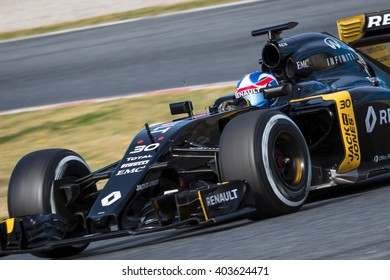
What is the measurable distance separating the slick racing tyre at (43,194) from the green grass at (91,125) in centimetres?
344

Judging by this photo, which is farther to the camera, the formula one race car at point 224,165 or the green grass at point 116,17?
the green grass at point 116,17

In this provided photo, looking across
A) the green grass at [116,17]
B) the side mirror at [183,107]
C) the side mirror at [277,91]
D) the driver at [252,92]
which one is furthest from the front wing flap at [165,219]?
the green grass at [116,17]

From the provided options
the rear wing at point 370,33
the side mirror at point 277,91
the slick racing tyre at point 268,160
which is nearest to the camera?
the slick racing tyre at point 268,160

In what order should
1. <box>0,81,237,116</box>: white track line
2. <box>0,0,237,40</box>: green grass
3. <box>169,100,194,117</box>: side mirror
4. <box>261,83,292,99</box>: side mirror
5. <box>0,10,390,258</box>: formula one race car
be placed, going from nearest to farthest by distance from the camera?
<box>0,10,390,258</box>: formula one race car
<box>261,83,292,99</box>: side mirror
<box>169,100,194,117</box>: side mirror
<box>0,81,237,116</box>: white track line
<box>0,0,237,40</box>: green grass

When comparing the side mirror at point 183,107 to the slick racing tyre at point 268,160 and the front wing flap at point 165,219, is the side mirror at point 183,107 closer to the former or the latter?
the slick racing tyre at point 268,160

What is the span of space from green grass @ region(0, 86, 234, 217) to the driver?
10.4 ft

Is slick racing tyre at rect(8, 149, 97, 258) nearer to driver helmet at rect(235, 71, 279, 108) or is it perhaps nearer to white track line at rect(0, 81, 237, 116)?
driver helmet at rect(235, 71, 279, 108)

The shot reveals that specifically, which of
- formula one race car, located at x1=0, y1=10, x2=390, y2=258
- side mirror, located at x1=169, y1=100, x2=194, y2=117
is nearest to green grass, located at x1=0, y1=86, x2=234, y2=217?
side mirror, located at x1=169, y1=100, x2=194, y2=117

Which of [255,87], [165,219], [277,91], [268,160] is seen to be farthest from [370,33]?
[165,219]

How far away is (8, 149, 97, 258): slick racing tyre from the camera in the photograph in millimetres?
6809

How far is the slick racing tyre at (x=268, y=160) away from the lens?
647 centimetres

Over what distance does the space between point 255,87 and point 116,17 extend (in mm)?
11315
